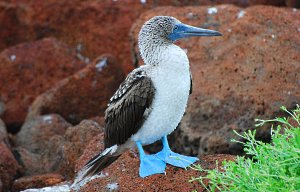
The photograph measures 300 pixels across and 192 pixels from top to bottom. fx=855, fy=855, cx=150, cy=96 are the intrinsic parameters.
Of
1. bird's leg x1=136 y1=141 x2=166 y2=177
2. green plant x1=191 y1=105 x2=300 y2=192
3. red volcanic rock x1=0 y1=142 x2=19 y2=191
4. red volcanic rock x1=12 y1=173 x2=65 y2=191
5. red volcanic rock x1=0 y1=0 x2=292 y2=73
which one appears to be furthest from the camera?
red volcanic rock x1=0 y1=0 x2=292 y2=73

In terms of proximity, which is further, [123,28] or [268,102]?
[123,28]

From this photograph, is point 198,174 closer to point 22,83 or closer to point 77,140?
point 77,140

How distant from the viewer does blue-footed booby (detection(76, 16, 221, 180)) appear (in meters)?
6.66

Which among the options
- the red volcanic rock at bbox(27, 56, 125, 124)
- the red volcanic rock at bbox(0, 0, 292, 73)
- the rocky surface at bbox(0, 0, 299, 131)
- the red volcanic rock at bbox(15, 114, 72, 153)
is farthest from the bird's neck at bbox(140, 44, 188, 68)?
the red volcanic rock at bbox(0, 0, 292, 73)

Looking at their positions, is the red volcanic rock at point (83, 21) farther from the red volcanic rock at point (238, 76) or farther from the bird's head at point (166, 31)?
the bird's head at point (166, 31)

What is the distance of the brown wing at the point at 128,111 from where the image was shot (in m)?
6.75

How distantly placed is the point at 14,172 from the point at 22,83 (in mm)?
2693

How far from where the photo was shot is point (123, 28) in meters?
11.4

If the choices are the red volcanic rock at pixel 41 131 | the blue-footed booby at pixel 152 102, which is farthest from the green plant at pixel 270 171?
the red volcanic rock at pixel 41 131

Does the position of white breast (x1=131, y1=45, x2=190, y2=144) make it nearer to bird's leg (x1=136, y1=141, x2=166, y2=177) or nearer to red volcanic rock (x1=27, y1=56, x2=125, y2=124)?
bird's leg (x1=136, y1=141, x2=166, y2=177)

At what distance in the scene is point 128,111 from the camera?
22.7 ft

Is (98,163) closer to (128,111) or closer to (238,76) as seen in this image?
(128,111)

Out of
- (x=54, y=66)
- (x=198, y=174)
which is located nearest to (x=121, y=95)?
(x=198, y=174)

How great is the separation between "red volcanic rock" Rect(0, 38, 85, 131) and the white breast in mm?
4287
